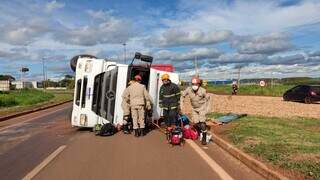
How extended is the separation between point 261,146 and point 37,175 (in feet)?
16.1

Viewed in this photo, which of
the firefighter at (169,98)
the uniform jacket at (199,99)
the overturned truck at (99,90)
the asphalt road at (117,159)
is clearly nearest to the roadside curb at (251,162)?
the asphalt road at (117,159)

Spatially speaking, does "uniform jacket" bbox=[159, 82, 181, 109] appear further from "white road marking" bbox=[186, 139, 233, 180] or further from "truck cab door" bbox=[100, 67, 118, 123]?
"white road marking" bbox=[186, 139, 233, 180]

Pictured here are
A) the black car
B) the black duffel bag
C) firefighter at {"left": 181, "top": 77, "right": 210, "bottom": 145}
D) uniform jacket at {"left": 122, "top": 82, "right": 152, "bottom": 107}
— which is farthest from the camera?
the black car

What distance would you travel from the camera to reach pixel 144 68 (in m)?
17.1

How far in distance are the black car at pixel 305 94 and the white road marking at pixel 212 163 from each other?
2748 centimetres

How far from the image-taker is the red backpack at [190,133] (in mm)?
14227

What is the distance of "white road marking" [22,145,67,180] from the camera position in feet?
29.5

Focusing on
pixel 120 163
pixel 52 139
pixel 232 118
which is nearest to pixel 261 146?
pixel 120 163

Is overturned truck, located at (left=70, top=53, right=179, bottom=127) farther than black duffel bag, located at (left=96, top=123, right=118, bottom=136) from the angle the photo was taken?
Yes

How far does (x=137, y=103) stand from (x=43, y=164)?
17.1 ft

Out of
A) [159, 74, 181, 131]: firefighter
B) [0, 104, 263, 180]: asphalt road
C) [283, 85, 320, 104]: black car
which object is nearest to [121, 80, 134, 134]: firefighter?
[0, 104, 263, 180]: asphalt road

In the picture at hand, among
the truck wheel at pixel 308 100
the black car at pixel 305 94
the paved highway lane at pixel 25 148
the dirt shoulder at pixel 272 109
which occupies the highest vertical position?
the black car at pixel 305 94

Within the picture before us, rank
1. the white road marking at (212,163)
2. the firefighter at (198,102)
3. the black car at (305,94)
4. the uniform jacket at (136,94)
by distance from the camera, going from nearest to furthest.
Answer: the white road marking at (212,163) → the firefighter at (198,102) → the uniform jacket at (136,94) → the black car at (305,94)

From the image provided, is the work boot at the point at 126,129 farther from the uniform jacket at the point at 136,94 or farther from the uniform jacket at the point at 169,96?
the uniform jacket at the point at 169,96
